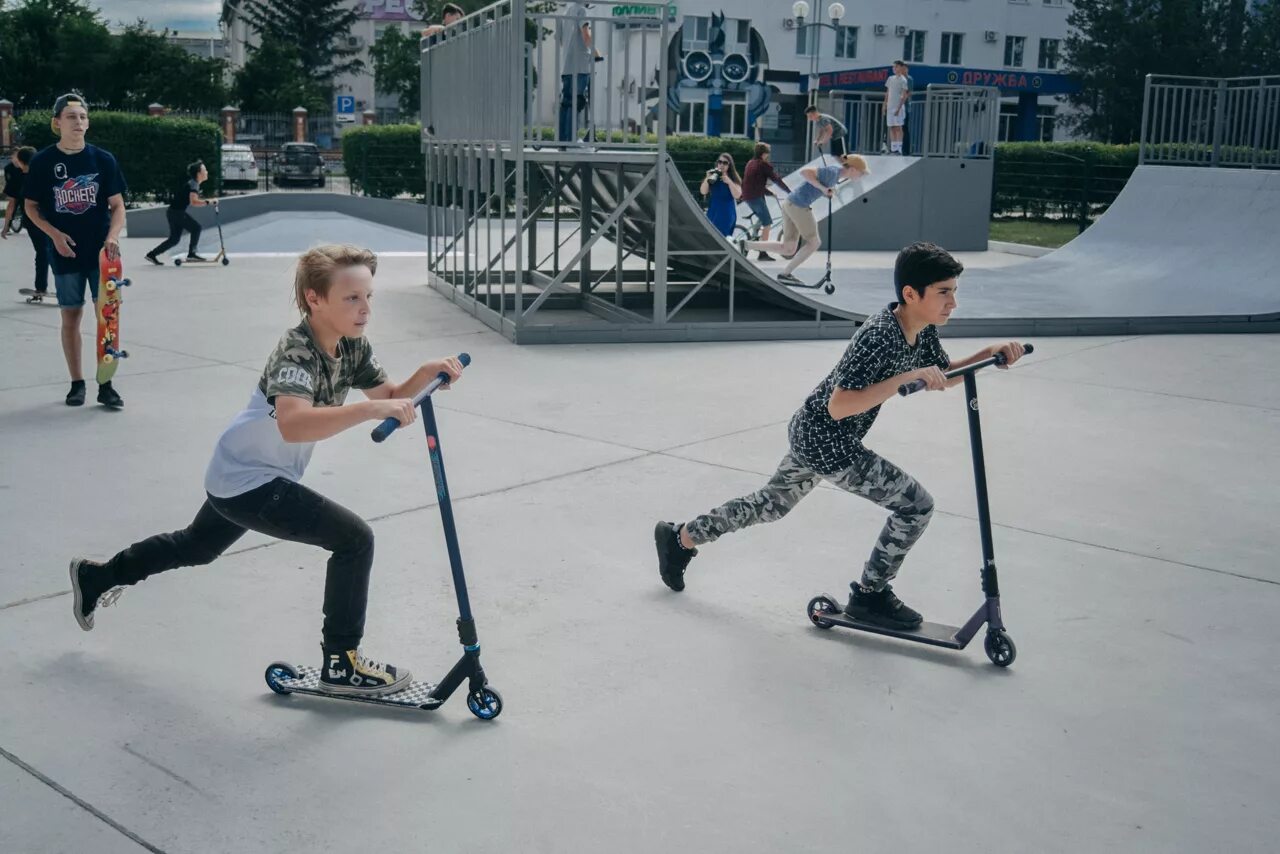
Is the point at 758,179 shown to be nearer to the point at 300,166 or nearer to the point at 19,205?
A: the point at 19,205

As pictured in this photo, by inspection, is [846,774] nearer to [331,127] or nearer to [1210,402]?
[1210,402]

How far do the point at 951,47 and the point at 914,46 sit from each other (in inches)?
82.3

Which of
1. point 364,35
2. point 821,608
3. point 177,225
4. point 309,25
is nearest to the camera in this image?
point 821,608

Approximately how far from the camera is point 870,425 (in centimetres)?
471

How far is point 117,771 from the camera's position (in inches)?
140

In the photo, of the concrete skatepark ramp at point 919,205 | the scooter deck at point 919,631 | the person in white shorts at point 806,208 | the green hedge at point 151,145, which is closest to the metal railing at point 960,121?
the concrete skatepark ramp at point 919,205

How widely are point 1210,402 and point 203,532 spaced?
7.81 m

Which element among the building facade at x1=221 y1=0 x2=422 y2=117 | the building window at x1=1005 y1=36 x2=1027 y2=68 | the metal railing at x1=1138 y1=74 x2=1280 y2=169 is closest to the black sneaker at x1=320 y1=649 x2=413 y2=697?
the metal railing at x1=1138 y1=74 x2=1280 y2=169

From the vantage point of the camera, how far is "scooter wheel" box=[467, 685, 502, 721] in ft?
12.8

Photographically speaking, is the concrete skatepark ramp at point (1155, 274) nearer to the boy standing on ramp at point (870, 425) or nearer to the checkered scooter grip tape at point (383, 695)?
the boy standing on ramp at point (870, 425)

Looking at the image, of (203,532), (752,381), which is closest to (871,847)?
(203,532)

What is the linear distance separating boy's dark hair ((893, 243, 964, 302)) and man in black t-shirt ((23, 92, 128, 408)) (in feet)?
18.3

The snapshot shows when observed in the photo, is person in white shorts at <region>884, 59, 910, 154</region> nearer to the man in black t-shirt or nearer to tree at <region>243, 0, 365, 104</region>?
the man in black t-shirt

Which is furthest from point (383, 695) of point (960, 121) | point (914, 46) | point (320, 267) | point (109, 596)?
point (914, 46)
